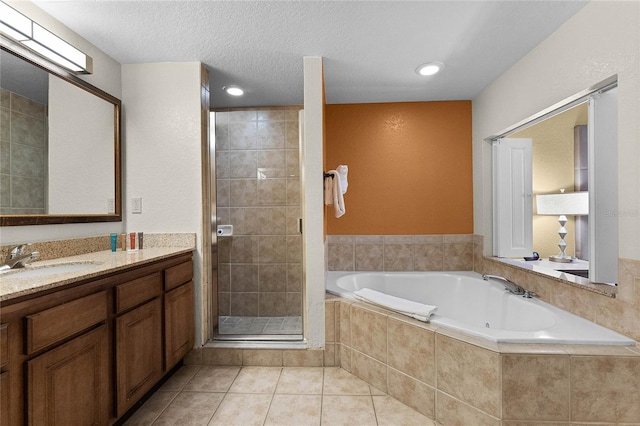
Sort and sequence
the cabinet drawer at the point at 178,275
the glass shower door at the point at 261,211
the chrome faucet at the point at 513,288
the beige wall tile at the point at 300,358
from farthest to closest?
the glass shower door at the point at 261,211 → the beige wall tile at the point at 300,358 → the chrome faucet at the point at 513,288 → the cabinet drawer at the point at 178,275

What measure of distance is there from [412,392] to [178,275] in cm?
161

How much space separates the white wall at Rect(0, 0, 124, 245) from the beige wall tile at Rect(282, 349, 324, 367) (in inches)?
60.7

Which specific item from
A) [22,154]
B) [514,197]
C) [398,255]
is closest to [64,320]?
[22,154]

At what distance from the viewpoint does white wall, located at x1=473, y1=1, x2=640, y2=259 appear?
4.38 ft

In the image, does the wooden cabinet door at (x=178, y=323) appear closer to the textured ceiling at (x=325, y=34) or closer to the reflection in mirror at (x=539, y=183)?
the textured ceiling at (x=325, y=34)

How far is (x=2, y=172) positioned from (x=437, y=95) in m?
3.14

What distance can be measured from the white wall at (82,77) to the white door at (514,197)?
314 cm

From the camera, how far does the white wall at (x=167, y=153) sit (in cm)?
213

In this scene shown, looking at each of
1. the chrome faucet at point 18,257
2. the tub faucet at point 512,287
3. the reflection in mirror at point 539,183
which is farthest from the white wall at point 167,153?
the reflection in mirror at point 539,183

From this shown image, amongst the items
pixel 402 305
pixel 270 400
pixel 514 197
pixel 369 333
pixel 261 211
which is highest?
pixel 514 197

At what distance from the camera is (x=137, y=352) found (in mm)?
1540

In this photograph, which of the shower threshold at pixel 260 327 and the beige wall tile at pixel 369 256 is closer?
the shower threshold at pixel 260 327

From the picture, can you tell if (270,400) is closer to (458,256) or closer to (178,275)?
(178,275)

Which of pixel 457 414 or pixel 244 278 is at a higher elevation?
pixel 244 278
